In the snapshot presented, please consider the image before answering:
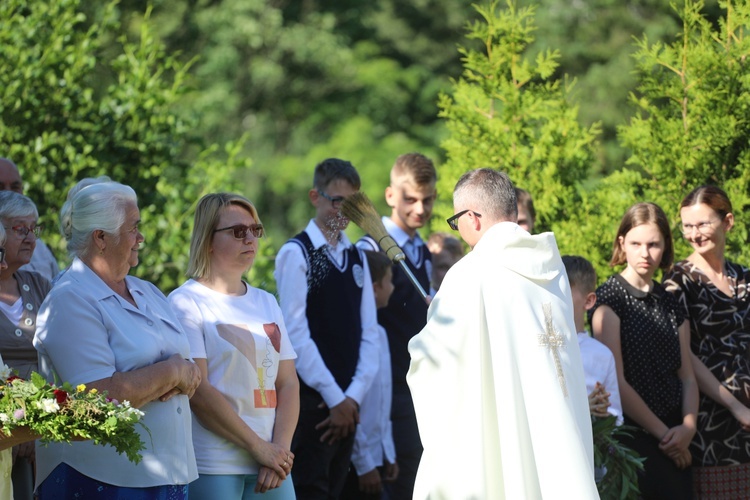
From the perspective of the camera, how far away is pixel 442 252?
809 centimetres

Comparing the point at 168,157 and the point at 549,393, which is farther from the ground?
the point at 168,157

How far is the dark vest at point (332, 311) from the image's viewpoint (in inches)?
256

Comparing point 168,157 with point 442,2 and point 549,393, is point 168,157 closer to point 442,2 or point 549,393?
point 549,393

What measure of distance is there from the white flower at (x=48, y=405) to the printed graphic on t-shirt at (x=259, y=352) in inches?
52.9

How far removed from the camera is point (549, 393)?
4906 mm

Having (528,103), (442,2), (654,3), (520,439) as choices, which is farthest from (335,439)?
(442,2)

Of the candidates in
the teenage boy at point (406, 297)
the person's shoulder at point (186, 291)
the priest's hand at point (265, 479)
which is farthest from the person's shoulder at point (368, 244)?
the priest's hand at point (265, 479)

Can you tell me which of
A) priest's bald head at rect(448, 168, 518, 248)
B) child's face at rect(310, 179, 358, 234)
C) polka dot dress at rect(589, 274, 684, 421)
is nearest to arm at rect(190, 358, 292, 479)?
priest's bald head at rect(448, 168, 518, 248)

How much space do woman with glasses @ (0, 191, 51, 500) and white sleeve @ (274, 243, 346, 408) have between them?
1.42 meters

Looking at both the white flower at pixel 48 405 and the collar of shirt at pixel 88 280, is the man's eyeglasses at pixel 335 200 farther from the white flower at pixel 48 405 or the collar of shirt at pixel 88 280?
the white flower at pixel 48 405

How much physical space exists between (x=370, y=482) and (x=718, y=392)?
2.32m

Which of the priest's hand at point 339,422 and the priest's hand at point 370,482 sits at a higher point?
the priest's hand at point 339,422

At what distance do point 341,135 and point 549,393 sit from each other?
65.4 feet

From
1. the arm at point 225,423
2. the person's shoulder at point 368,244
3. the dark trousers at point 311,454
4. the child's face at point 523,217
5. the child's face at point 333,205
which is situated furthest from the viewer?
the child's face at point 523,217
